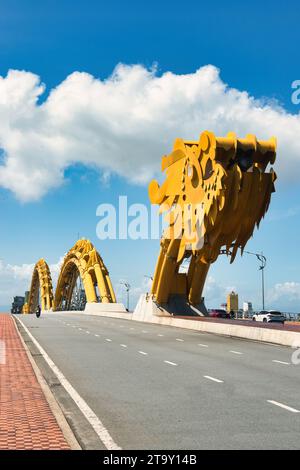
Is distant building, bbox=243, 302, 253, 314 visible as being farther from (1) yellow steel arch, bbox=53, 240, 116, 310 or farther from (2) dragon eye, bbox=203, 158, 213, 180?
(2) dragon eye, bbox=203, 158, 213, 180

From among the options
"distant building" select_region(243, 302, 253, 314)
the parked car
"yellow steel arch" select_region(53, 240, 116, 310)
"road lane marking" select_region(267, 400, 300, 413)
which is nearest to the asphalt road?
"road lane marking" select_region(267, 400, 300, 413)

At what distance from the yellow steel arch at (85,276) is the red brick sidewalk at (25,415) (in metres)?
68.0

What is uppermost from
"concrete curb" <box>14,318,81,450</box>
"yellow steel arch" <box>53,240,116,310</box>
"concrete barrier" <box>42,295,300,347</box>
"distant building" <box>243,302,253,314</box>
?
"yellow steel arch" <box>53,240,116,310</box>

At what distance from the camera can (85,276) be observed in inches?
3597

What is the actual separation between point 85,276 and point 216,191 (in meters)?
61.6

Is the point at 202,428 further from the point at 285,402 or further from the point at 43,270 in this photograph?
the point at 43,270

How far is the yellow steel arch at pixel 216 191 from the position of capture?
32625mm

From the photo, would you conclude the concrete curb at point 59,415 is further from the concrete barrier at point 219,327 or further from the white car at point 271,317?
the white car at point 271,317

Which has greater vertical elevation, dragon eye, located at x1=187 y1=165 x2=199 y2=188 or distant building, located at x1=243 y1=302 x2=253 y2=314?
dragon eye, located at x1=187 y1=165 x2=199 y2=188

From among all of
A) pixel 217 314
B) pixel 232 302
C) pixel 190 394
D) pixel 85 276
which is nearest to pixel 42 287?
pixel 85 276

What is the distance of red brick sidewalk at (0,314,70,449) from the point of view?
6.70m

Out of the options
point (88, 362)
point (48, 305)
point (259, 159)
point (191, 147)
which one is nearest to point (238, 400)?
point (88, 362)

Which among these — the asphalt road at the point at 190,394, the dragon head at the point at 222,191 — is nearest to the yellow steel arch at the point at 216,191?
the dragon head at the point at 222,191

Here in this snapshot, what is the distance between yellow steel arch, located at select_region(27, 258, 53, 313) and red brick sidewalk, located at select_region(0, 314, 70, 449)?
120119 millimetres
